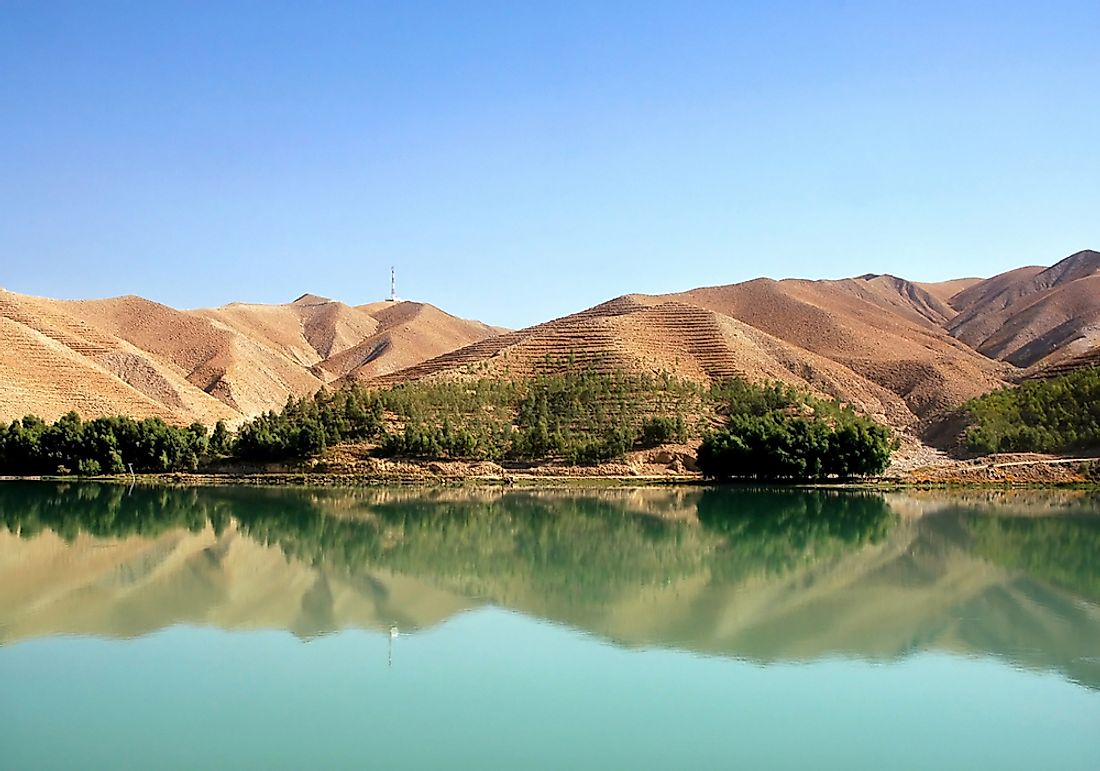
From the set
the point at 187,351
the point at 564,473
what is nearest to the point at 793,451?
the point at 564,473

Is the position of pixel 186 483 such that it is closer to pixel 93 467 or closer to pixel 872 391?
pixel 93 467

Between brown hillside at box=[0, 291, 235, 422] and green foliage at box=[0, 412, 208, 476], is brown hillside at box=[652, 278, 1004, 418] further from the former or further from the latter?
green foliage at box=[0, 412, 208, 476]

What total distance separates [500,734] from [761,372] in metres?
65.7

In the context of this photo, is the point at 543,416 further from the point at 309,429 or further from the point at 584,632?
the point at 584,632

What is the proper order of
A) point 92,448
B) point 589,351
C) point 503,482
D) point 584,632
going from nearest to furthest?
point 584,632 < point 503,482 < point 92,448 < point 589,351

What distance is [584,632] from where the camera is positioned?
844 inches

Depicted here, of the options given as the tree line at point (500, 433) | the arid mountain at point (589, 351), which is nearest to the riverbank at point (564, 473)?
the tree line at point (500, 433)

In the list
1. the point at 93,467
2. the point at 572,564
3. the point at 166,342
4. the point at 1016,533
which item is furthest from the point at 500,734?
the point at 166,342

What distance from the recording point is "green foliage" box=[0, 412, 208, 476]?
6128cm

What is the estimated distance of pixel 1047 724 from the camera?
1534cm

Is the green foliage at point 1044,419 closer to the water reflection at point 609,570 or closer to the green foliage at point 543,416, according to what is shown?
the green foliage at point 543,416

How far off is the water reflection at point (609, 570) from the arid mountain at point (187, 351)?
32275 mm

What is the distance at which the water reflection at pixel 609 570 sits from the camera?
2136 centimetres

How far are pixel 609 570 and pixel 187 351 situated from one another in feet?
313
